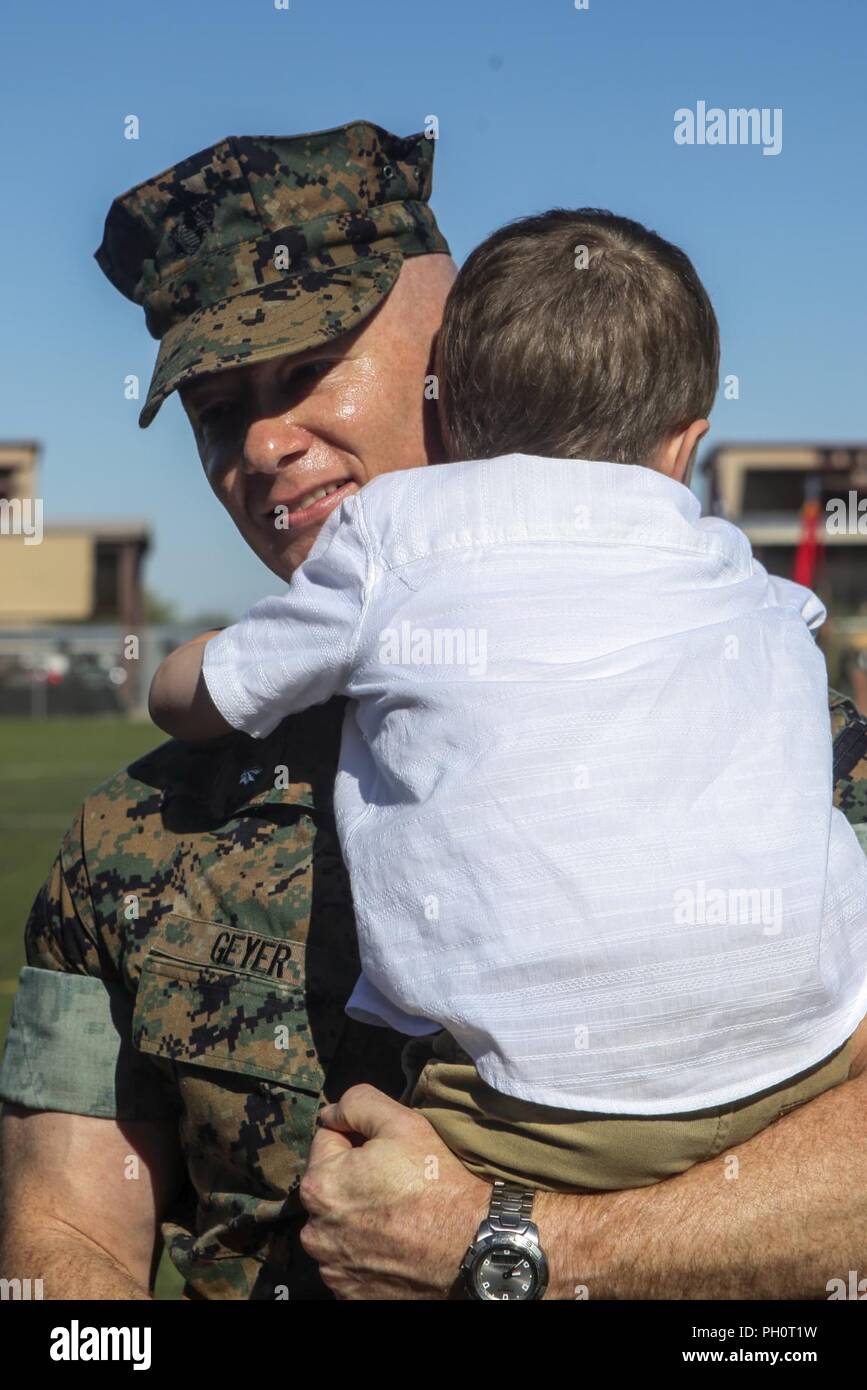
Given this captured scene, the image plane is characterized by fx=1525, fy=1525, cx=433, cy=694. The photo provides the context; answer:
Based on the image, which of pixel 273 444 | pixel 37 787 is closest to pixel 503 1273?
pixel 273 444

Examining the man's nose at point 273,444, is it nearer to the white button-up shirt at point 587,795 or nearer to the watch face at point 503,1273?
the white button-up shirt at point 587,795

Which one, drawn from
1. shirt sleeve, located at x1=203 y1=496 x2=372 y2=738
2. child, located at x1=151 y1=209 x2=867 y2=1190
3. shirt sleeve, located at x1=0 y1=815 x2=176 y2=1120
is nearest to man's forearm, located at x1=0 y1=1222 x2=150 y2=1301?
shirt sleeve, located at x1=0 y1=815 x2=176 y2=1120

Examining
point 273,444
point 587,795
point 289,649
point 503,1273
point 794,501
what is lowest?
point 794,501

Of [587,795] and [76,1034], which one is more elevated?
[587,795]

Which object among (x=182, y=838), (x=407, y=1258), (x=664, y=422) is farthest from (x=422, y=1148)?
(x=664, y=422)

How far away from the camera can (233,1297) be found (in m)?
2.23

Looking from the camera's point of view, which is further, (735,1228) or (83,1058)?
(83,1058)

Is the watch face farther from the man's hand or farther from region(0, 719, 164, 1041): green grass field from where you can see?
region(0, 719, 164, 1041): green grass field

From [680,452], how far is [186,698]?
0.82 metres

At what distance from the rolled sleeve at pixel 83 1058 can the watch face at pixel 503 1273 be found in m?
0.74

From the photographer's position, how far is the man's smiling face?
2.64 metres

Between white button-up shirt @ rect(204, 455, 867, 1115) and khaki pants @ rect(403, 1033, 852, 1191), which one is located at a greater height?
white button-up shirt @ rect(204, 455, 867, 1115)

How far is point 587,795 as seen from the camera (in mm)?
1857

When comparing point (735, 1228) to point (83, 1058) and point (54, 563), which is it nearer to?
point (83, 1058)
